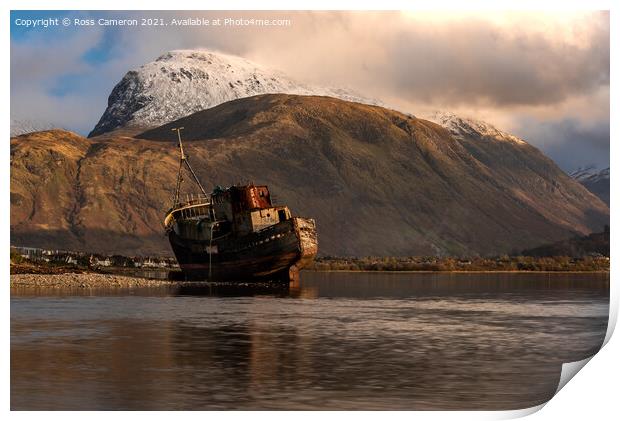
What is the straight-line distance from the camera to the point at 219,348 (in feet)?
114

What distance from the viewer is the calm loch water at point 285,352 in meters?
25.2

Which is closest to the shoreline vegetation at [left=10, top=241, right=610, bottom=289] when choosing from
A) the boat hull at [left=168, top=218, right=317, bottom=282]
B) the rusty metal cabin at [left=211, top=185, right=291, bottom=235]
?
the boat hull at [left=168, top=218, right=317, bottom=282]

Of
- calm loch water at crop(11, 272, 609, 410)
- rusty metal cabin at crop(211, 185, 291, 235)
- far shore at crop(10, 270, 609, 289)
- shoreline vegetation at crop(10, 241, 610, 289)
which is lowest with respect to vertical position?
calm loch water at crop(11, 272, 609, 410)

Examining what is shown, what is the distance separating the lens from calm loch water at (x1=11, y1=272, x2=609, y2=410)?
25.2m

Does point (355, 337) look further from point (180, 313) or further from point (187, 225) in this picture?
point (187, 225)

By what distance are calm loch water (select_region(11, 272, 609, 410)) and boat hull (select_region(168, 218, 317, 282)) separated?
23132mm

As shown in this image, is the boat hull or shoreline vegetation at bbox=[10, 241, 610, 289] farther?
the boat hull

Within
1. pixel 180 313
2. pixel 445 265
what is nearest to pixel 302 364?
pixel 180 313

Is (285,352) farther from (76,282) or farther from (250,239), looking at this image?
(250,239)

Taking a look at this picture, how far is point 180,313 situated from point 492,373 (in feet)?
73.7

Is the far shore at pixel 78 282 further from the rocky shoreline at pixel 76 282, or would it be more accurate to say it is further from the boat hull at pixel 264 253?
the boat hull at pixel 264 253

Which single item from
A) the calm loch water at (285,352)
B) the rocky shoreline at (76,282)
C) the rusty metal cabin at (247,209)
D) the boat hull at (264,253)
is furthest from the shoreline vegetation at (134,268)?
the calm loch water at (285,352)

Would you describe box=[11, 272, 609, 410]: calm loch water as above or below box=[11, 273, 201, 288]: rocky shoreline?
below

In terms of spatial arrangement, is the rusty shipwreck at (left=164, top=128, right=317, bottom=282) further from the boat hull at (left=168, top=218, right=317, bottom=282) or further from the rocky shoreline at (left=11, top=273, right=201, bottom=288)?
the rocky shoreline at (left=11, top=273, right=201, bottom=288)
